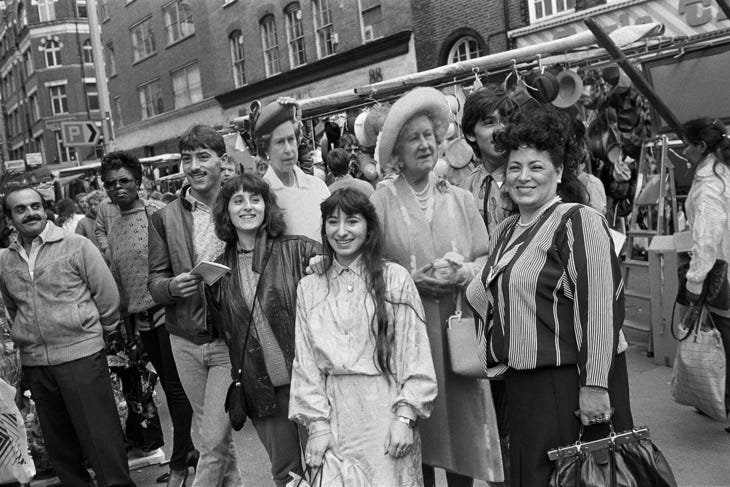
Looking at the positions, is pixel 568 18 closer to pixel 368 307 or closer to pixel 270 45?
pixel 270 45

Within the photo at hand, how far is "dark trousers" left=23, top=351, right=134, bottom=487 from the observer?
432 centimetres

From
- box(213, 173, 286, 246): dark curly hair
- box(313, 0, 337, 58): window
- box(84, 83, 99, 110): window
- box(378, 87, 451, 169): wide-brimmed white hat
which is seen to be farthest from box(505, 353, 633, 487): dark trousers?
box(84, 83, 99, 110): window

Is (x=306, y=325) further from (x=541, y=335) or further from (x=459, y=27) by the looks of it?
(x=459, y=27)

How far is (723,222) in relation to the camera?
15.9ft

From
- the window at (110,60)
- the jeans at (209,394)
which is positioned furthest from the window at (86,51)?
the jeans at (209,394)

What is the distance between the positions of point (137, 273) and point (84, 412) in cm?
103

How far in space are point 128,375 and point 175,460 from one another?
105 centimetres

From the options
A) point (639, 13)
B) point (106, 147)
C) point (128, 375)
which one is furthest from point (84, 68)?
point (128, 375)

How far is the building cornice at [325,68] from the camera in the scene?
63.2 feet

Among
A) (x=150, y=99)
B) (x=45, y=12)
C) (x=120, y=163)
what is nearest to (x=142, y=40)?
(x=150, y=99)

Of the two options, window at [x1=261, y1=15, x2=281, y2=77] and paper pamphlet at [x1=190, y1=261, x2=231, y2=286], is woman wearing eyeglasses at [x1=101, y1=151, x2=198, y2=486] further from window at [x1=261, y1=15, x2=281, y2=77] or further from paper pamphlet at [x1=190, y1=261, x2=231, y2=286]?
window at [x1=261, y1=15, x2=281, y2=77]

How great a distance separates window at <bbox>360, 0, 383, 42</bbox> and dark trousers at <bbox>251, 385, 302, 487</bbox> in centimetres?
1738

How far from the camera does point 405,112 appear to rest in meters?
3.36

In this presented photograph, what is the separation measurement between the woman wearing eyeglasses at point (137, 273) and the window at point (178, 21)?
2469 cm
